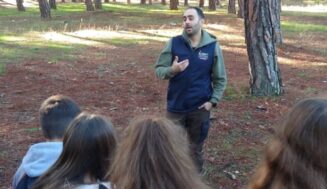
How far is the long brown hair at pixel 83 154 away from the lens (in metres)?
2.85

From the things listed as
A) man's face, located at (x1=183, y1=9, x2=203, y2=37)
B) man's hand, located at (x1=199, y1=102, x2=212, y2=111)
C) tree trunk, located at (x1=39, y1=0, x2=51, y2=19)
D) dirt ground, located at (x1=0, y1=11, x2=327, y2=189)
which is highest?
man's face, located at (x1=183, y1=9, x2=203, y2=37)

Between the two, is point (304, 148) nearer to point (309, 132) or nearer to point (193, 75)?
point (309, 132)

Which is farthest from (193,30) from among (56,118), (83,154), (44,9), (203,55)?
(44,9)

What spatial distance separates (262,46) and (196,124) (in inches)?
173

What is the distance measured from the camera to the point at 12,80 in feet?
38.0

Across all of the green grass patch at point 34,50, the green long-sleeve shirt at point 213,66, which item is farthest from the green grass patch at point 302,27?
the green long-sleeve shirt at point 213,66

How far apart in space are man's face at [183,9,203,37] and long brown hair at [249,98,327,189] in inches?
129

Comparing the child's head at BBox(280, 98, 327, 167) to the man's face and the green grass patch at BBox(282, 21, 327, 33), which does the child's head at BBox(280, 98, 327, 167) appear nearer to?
the man's face

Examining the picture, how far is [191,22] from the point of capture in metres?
5.60

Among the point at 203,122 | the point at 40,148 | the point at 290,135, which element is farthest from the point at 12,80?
the point at 290,135

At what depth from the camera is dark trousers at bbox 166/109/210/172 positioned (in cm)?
580

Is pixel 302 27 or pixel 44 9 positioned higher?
pixel 44 9

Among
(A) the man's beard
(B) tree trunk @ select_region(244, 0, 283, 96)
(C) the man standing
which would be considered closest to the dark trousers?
(C) the man standing

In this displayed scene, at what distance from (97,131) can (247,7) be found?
7.49m
